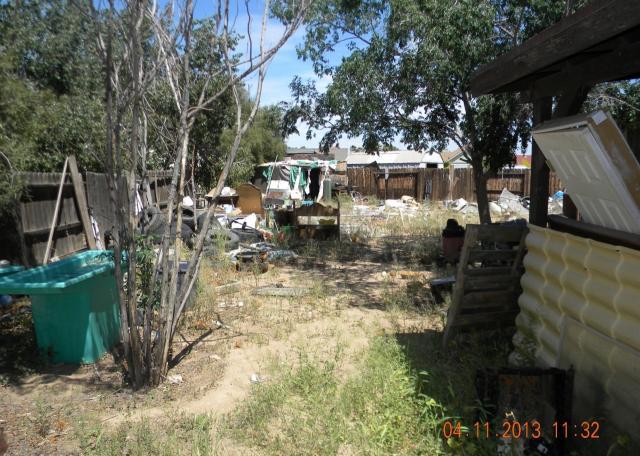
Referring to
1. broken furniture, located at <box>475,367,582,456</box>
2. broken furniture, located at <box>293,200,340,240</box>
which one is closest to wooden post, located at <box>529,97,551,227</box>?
broken furniture, located at <box>475,367,582,456</box>

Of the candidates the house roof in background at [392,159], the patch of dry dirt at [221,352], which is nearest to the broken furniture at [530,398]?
the patch of dry dirt at [221,352]

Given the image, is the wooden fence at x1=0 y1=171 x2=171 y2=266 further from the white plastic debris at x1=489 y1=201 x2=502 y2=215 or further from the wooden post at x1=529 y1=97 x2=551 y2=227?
the white plastic debris at x1=489 y1=201 x2=502 y2=215

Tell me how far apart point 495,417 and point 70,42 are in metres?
14.6

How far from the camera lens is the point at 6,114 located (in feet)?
17.2

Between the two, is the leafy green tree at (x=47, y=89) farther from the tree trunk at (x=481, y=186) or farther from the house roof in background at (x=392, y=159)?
the house roof in background at (x=392, y=159)

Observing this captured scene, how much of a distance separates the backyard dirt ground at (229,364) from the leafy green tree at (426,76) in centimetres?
263

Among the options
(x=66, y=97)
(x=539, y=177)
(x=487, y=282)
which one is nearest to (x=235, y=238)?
(x=66, y=97)

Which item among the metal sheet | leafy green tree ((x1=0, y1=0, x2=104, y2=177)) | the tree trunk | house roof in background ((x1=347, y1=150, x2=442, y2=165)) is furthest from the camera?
house roof in background ((x1=347, y1=150, x2=442, y2=165))

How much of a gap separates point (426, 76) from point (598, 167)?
5.18 metres

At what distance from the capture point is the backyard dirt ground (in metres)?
3.36

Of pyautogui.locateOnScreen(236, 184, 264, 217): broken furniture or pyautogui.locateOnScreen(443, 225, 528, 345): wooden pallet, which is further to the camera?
Answer: pyautogui.locateOnScreen(236, 184, 264, 217): broken furniture

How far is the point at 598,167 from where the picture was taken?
9.67ft

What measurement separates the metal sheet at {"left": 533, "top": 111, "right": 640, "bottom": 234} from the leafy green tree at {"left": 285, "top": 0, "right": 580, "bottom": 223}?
13.1 feet

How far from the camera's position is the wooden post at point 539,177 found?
4.20 m
